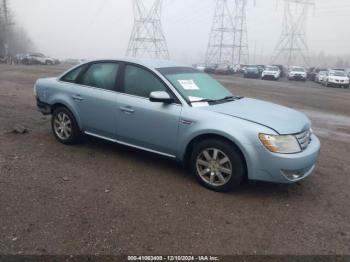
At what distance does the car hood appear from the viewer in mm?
4281

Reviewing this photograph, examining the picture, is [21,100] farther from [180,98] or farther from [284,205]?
[284,205]

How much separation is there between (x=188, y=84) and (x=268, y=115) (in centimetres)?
119

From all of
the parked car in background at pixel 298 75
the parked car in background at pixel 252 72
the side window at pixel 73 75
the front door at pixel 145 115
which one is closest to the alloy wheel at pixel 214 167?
the front door at pixel 145 115

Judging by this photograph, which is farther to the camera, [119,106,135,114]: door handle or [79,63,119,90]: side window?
[79,63,119,90]: side window

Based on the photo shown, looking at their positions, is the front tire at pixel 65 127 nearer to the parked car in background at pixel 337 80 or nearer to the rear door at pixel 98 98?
the rear door at pixel 98 98

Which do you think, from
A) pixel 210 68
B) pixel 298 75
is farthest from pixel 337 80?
pixel 210 68

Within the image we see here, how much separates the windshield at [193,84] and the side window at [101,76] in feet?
2.63

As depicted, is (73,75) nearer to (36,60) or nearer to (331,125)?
(331,125)

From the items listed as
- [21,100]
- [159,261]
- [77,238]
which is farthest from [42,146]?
[21,100]

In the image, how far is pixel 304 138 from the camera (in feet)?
14.6

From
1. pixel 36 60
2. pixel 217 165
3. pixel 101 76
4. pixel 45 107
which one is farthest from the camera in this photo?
pixel 36 60

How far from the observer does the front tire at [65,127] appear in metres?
5.75

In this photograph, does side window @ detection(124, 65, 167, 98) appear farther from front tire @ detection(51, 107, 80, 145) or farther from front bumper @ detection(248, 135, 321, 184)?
front bumper @ detection(248, 135, 321, 184)

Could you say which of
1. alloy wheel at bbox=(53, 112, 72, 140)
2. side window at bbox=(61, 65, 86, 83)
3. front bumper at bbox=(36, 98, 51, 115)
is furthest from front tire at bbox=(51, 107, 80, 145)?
side window at bbox=(61, 65, 86, 83)
